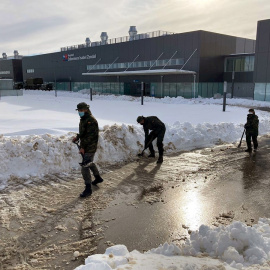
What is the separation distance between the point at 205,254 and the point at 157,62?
40365 mm

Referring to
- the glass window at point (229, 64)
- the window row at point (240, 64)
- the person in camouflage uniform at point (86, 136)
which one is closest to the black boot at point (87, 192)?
the person in camouflage uniform at point (86, 136)

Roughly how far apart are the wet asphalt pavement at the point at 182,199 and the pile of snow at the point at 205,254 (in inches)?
14.1

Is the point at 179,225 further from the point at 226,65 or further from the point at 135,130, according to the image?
the point at 226,65

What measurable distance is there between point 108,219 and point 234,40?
147ft

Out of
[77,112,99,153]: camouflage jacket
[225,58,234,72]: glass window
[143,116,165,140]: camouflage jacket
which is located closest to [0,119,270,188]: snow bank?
[143,116,165,140]: camouflage jacket

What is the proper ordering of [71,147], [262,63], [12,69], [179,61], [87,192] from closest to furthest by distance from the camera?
[87,192], [71,147], [262,63], [179,61], [12,69]

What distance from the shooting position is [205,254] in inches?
151

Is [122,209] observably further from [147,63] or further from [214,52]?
[147,63]

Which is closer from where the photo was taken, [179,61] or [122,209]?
[122,209]

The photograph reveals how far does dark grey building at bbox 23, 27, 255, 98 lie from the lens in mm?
38438

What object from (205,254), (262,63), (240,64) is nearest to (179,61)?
(240,64)

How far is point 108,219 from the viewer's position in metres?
5.09

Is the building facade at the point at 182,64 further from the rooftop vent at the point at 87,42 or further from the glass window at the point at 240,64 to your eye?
the rooftop vent at the point at 87,42

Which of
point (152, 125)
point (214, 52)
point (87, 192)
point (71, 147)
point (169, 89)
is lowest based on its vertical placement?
point (87, 192)
